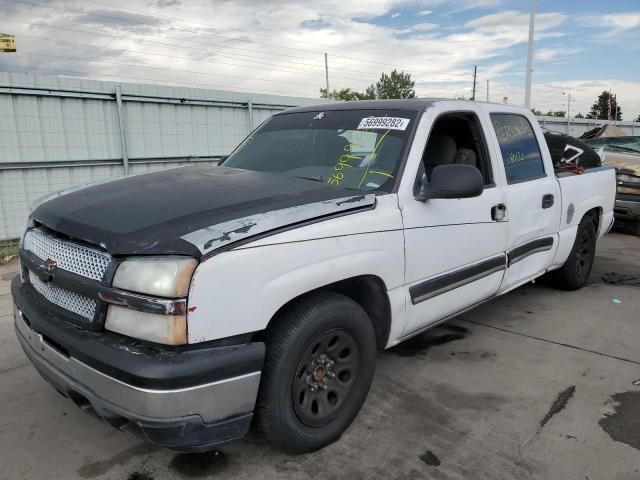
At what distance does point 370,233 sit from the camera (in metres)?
2.67

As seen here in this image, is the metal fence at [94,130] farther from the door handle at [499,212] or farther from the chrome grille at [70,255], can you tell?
the door handle at [499,212]

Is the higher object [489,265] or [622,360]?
[489,265]

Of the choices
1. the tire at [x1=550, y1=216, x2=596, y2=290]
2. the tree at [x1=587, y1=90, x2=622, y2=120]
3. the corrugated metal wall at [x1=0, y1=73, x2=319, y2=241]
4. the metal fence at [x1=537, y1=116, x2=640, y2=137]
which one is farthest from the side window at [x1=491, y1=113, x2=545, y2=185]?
the tree at [x1=587, y1=90, x2=622, y2=120]

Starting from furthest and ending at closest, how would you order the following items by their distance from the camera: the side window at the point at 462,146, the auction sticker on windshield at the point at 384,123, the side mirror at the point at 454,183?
1. the side window at the point at 462,146
2. the auction sticker on windshield at the point at 384,123
3. the side mirror at the point at 454,183

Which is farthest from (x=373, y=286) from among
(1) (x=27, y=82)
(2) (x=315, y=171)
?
(1) (x=27, y=82)

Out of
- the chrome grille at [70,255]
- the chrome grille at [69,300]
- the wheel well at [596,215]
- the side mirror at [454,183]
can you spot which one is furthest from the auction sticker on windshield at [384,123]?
the wheel well at [596,215]

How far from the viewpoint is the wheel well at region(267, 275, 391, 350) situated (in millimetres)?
2725

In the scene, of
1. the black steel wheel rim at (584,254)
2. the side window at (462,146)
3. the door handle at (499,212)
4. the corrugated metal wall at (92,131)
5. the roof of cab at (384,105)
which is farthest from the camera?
the corrugated metal wall at (92,131)

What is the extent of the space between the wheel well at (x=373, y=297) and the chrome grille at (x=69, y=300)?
1.10 meters

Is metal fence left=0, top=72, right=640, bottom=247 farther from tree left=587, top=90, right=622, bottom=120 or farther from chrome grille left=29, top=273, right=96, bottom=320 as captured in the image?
tree left=587, top=90, right=622, bottom=120

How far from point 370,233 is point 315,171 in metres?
0.72

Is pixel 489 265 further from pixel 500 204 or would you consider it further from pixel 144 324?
pixel 144 324

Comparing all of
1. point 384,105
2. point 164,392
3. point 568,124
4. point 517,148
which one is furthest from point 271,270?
point 568,124

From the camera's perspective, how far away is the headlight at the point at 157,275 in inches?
78.0
